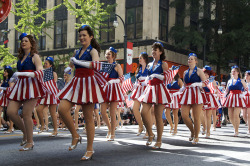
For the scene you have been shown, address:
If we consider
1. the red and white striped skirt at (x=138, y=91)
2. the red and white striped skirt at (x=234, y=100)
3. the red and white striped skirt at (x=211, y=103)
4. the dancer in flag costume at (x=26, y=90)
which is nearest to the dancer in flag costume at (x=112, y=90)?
the red and white striped skirt at (x=138, y=91)

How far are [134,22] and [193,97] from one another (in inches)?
863

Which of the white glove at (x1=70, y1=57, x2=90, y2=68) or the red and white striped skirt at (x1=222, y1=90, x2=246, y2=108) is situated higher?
the white glove at (x1=70, y1=57, x2=90, y2=68)

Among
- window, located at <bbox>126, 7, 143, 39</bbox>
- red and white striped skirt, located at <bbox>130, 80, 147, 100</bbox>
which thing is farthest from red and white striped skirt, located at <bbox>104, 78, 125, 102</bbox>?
window, located at <bbox>126, 7, 143, 39</bbox>

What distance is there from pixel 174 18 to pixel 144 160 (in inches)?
1073

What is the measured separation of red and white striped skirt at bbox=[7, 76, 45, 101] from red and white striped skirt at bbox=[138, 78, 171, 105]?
2066 millimetres

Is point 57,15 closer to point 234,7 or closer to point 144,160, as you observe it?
point 234,7

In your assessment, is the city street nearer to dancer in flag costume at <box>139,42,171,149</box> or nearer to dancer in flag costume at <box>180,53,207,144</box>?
dancer in flag costume at <box>139,42,171,149</box>

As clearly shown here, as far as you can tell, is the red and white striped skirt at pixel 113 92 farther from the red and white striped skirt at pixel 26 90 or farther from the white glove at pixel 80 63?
the white glove at pixel 80 63

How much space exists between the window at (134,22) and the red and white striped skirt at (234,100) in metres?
18.2

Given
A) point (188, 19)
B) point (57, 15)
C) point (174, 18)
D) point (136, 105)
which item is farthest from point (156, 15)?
point (136, 105)

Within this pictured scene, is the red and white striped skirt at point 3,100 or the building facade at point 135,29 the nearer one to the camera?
the red and white striped skirt at point 3,100

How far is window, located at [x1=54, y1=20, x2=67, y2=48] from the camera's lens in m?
34.5

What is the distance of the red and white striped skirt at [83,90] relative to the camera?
5836mm

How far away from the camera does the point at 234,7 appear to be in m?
30.9
